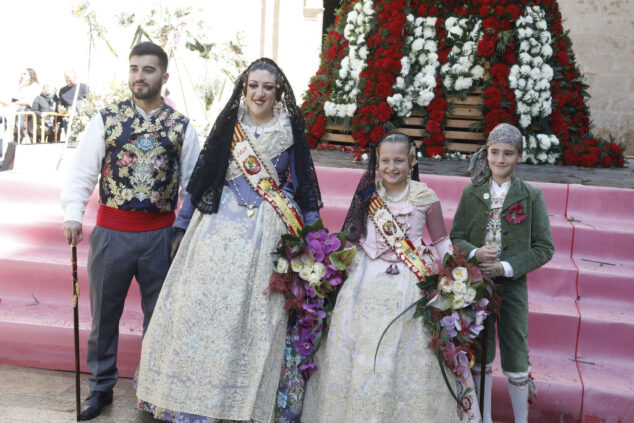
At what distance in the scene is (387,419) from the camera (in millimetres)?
2721

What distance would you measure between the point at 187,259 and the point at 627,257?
3188 millimetres

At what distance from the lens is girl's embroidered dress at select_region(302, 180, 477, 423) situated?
8.98 ft

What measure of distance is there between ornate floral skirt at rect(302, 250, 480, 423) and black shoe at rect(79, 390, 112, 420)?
1.19 m

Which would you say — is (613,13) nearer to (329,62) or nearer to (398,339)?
(329,62)

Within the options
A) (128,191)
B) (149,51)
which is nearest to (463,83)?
(149,51)

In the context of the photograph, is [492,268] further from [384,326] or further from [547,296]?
[547,296]

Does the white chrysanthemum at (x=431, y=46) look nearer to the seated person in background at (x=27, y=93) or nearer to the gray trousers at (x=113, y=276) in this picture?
the gray trousers at (x=113, y=276)

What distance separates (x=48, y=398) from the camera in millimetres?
3459

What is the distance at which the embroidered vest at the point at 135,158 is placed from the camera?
3.14 meters

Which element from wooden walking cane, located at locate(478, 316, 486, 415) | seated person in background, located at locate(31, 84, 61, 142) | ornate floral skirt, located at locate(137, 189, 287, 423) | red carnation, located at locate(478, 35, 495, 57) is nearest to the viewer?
ornate floral skirt, located at locate(137, 189, 287, 423)

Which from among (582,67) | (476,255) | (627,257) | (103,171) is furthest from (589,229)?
(582,67)

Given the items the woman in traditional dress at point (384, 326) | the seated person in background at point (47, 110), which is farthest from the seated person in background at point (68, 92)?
the woman in traditional dress at point (384, 326)

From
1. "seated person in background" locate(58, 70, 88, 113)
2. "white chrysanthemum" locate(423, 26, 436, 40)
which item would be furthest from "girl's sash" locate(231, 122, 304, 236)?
"seated person in background" locate(58, 70, 88, 113)

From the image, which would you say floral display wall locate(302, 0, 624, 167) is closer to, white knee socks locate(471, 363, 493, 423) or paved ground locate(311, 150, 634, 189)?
paved ground locate(311, 150, 634, 189)
